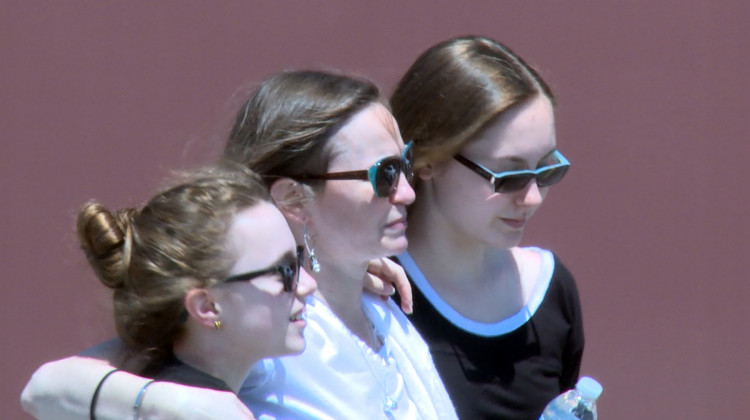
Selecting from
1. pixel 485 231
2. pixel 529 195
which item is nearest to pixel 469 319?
pixel 485 231

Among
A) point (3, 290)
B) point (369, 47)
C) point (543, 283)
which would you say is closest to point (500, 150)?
point (543, 283)

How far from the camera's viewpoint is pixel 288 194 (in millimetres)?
1979

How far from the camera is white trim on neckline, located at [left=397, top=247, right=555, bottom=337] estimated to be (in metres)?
2.43

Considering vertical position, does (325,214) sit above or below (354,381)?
above

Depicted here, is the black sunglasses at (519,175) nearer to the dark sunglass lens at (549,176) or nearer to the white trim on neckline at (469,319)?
the dark sunglass lens at (549,176)

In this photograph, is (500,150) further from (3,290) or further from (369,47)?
(3,290)

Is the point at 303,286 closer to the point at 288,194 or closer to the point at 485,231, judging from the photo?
the point at 288,194

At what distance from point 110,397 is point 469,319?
993mm

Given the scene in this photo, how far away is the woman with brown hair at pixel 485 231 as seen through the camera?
231 cm

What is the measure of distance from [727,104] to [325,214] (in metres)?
2.35

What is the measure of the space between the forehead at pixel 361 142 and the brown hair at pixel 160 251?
0.65 ft

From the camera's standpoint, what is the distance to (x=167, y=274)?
173 centimetres

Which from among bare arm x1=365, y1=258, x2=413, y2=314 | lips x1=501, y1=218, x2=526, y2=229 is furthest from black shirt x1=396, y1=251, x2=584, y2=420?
lips x1=501, y1=218, x2=526, y2=229

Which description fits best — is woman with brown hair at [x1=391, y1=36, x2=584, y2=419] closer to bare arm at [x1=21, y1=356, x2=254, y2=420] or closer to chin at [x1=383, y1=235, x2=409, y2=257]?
chin at [x1=383, y1=235, x2=409, y2=257]
